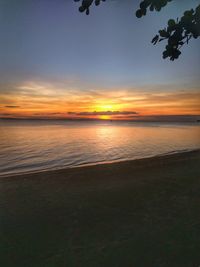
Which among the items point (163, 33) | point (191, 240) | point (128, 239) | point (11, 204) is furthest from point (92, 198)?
point (163, 33)

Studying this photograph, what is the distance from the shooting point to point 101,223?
4.94 metres

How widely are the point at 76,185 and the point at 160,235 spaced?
4064 mm

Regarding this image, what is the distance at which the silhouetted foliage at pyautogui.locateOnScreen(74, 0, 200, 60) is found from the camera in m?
1.96

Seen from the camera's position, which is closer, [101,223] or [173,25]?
[173,25]

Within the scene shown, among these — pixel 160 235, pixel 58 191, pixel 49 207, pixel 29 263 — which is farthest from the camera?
pixel 58 191

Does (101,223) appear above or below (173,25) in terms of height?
below

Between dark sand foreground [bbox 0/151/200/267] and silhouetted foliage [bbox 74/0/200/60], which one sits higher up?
silhouetted foliage [bbox 74/0/200/60]

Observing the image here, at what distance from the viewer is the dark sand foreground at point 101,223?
3740 millimetres

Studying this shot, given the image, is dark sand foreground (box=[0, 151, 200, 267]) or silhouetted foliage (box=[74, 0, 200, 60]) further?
dark sand foreground (box=[0, 151, 200, 267])

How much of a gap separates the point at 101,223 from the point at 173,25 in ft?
12.5

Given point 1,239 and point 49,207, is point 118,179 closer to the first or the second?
point 49,207

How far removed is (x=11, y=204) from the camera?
20.1 feet

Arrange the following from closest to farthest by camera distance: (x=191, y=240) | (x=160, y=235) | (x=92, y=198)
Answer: (x=191, y=240) < (x=160, y=235) < (x=92, y=198)

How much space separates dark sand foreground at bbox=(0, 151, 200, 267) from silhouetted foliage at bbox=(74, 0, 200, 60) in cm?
276
